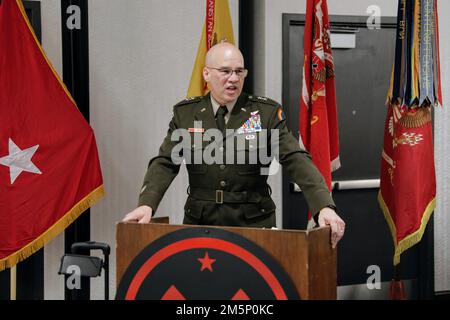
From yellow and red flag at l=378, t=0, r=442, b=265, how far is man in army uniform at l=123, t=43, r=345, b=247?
37.4 inches

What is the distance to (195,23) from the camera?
11.1 ft

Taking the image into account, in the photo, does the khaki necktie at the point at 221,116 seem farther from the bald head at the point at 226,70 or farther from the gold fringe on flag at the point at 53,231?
the gold fringe on flag at the point at 53,231

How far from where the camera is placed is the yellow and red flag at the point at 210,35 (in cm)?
301

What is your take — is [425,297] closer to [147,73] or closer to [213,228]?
[147,73]

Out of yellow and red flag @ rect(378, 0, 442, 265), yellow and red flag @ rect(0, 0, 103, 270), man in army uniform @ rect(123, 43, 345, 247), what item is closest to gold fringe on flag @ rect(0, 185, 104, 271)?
yellow and red flag @ rect(0, 0, 103, 270)

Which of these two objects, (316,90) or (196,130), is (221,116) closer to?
(196,130)

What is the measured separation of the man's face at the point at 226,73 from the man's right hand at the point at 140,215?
1.64 ft

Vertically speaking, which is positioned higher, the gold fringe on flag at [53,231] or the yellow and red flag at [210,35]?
the yellow and red flag at [210,35]

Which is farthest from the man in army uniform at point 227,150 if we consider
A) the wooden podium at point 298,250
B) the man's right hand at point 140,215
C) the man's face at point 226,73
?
the wooden podium at point 298,250

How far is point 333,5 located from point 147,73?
1182mm

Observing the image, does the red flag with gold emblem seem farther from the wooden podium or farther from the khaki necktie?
the wooden podium

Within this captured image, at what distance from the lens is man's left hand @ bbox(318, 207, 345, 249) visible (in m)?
1.67

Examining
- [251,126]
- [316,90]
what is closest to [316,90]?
[316,90]
